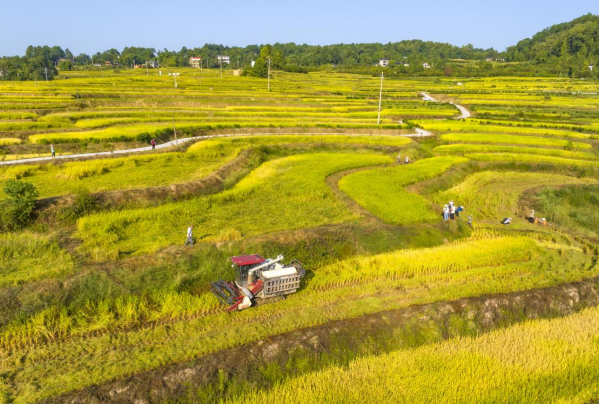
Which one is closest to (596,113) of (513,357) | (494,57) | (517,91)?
(517,91)

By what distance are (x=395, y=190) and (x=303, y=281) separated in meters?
11.4

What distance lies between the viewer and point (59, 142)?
2795cm

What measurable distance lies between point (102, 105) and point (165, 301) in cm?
4202

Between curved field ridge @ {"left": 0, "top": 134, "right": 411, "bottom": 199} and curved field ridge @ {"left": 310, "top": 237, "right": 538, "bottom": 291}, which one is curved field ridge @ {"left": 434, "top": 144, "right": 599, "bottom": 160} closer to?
curved field ridge @ {"left": 0, "top": 134, "right": 411, "bottom": 199}

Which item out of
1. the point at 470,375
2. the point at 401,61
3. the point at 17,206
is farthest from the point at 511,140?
the point at 401,61

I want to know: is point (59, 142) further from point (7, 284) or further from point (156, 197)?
point (7, 284)

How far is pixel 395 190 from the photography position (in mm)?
22547

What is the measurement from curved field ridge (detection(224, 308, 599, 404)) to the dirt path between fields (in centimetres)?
54

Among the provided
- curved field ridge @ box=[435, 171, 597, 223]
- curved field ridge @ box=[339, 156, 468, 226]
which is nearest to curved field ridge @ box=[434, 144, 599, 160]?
curved field ridge @ box=[339, 156, 468, 226]

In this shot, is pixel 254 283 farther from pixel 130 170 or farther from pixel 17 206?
pixel 130 170

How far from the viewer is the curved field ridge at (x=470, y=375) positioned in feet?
Answer: 28.5

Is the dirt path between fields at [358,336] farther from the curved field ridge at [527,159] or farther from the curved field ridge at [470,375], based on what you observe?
the curved field ridge at [527,159]

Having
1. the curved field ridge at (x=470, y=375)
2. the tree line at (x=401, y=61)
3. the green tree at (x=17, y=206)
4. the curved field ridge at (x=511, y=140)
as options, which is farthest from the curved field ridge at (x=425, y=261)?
the tree line at (x=401, y=61)

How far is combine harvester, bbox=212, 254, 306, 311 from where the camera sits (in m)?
11.4
